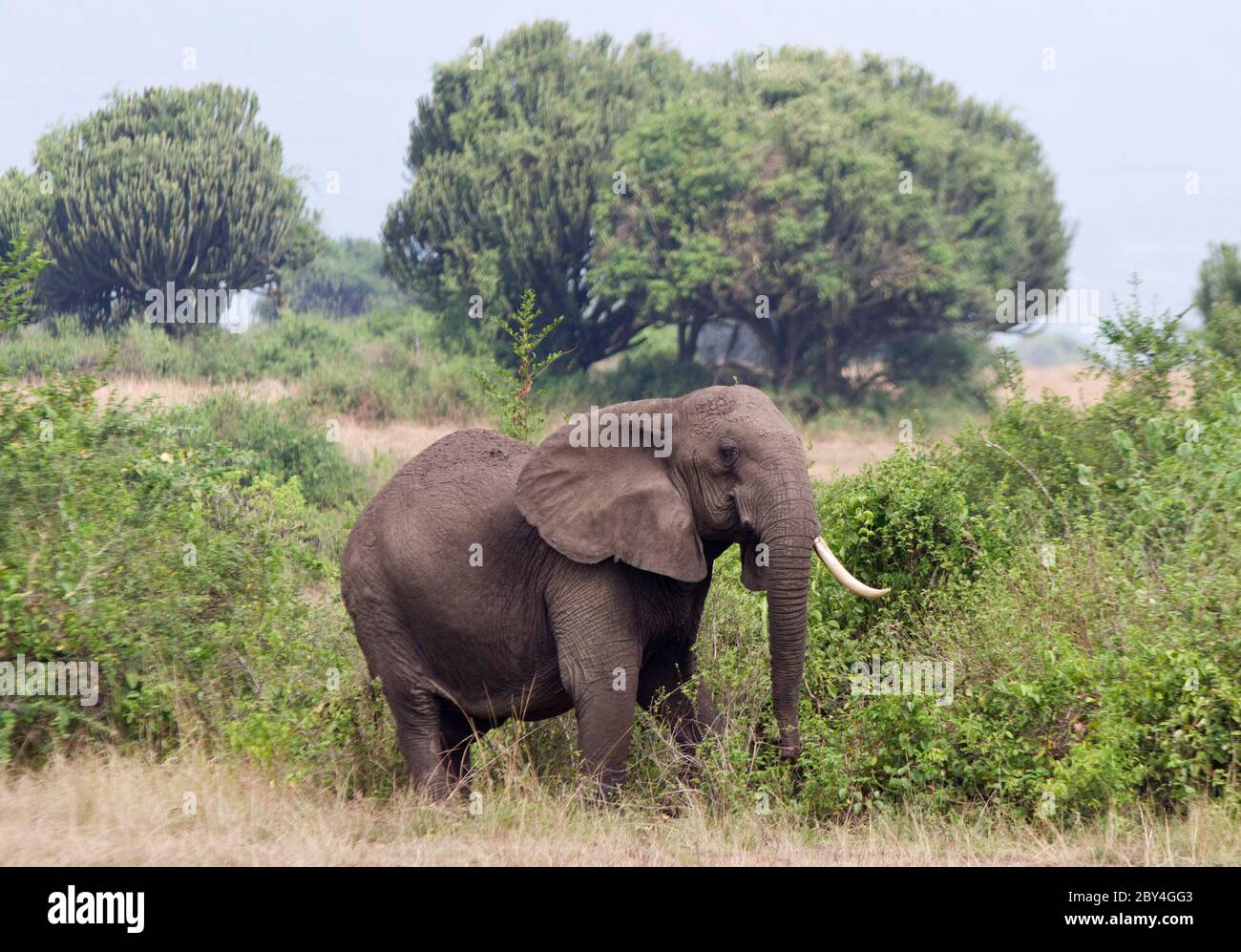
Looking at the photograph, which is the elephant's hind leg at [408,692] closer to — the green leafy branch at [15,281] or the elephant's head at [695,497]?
the elephant's head at [695,497]

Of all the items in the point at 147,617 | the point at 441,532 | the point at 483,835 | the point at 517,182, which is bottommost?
the point at 483,835

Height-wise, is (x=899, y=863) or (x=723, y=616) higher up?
(x=723, y=616)

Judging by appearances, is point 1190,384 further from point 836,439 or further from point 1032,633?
point 836,439

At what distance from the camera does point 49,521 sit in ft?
29.6

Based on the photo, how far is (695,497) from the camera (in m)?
7.48

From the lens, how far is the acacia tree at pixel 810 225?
39812mm

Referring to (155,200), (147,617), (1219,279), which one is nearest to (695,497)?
(147,617)

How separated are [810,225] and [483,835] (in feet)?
112

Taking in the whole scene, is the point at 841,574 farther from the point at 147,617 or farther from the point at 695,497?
the point at 147,617

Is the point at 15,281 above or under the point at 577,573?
above

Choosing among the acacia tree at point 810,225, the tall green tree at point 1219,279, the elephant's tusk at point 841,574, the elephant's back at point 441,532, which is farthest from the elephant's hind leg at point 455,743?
the acacia tree at point 810,225

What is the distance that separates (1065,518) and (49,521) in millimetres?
6825

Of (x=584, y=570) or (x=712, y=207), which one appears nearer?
(x=584, y=570)

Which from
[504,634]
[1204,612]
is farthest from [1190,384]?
[504,634]
